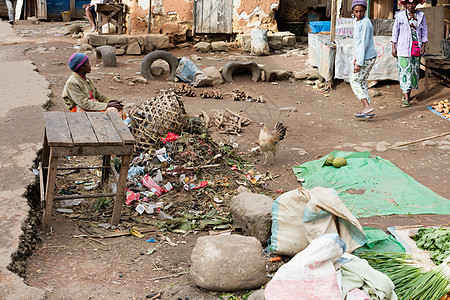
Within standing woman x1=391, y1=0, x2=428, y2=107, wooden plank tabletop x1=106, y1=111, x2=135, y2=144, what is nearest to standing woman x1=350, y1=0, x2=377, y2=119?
standing woman x1=391, y1=0, x2=428, y2=107

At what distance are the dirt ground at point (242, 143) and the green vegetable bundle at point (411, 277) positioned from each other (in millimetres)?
1073

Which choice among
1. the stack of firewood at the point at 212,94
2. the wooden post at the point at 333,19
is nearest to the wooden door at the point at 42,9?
the stack of firewood at the point at 212,94

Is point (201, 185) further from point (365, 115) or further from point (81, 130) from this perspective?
point (365, 115)

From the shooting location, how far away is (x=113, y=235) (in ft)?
14.4

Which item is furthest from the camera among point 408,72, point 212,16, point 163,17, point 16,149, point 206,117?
point 212,16

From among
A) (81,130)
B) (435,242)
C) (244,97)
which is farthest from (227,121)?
(435,242)

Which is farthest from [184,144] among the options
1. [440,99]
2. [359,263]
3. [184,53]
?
[184,53]

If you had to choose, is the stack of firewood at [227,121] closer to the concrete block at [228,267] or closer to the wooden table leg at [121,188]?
the wooden table leg at [121,188]

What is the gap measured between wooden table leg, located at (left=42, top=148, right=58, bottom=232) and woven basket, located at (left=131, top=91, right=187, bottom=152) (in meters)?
2.21

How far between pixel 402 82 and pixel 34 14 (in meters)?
19.1

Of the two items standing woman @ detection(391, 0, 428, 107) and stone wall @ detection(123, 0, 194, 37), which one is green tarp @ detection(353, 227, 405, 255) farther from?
stone wall @ detection(123, 0, 194, 37)

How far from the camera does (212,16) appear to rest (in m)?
15.6

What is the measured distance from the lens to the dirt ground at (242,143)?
371cm

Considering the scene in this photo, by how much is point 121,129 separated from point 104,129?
0.16 meters
